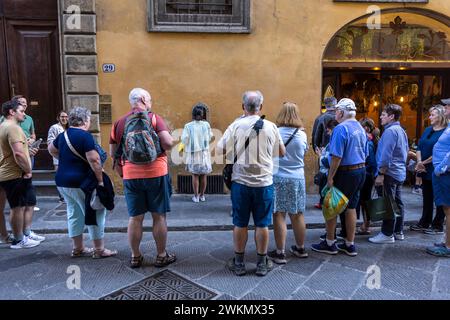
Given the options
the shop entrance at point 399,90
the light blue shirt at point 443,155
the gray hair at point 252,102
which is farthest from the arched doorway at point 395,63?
the gray hair at point 252,102

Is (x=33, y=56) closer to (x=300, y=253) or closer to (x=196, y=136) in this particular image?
(x=196, y=136)

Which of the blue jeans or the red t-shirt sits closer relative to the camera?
the red t-shirt

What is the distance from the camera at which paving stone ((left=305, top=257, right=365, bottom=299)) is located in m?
3.52

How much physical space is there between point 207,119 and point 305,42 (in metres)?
2.38

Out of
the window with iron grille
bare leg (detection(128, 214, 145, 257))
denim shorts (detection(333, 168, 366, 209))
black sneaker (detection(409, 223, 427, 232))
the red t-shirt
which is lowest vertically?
black sneaker (detection(409, 223, 427, 232))

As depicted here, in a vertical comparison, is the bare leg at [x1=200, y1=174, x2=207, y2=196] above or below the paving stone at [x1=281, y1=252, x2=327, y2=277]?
above

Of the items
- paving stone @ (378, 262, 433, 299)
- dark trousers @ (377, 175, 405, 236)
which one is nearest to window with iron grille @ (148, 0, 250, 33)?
dark trousers @ (377, 175, 405, 236)

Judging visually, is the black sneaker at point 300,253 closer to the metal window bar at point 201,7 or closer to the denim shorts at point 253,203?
the denim shorts at point 253,203

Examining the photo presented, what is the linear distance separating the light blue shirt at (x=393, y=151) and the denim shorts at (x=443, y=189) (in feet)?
1.50

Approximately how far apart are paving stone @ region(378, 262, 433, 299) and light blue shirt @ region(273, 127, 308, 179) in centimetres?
133

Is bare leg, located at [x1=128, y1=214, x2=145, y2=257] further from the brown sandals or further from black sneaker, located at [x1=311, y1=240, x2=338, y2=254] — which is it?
black sneaker, located at [x1=311, y1=240, x2=338, y2=254]

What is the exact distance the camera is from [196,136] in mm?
6633

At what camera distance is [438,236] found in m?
5.13
